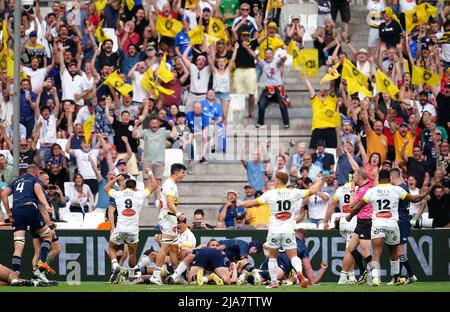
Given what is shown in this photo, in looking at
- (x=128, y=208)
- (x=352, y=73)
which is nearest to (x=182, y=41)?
(x=352, y=73)

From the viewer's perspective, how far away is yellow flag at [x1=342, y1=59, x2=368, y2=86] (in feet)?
108

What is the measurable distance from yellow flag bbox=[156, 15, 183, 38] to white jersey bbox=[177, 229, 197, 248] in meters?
8.01

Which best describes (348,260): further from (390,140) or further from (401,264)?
(390,140)

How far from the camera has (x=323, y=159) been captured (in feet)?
105

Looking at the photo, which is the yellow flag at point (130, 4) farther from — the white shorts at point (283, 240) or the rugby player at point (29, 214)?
the white shorts at point (283, 240)

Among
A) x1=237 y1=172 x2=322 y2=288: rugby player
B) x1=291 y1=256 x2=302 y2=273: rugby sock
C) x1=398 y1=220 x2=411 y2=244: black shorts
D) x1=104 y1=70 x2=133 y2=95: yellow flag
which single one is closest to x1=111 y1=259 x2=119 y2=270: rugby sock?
x1=237 y1=172 x2=322 y2=288: rugby player

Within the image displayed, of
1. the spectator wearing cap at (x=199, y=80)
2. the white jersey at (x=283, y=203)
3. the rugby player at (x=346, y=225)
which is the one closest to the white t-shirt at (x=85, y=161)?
the spectator wearing cap at (x=199, y=80)

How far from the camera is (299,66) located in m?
35.3

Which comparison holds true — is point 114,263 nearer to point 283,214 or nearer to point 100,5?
point 283,214

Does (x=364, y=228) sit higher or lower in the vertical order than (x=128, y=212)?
lower

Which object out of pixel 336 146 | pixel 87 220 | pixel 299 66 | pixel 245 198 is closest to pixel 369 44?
pixel 299 66

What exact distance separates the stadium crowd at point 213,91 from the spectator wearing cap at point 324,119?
0.02m

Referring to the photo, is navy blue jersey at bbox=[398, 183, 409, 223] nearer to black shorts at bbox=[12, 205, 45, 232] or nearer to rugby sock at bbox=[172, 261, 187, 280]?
rugby sock at bbox=[172, 261, 187, 280]

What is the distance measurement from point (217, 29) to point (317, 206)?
5.99 meters
